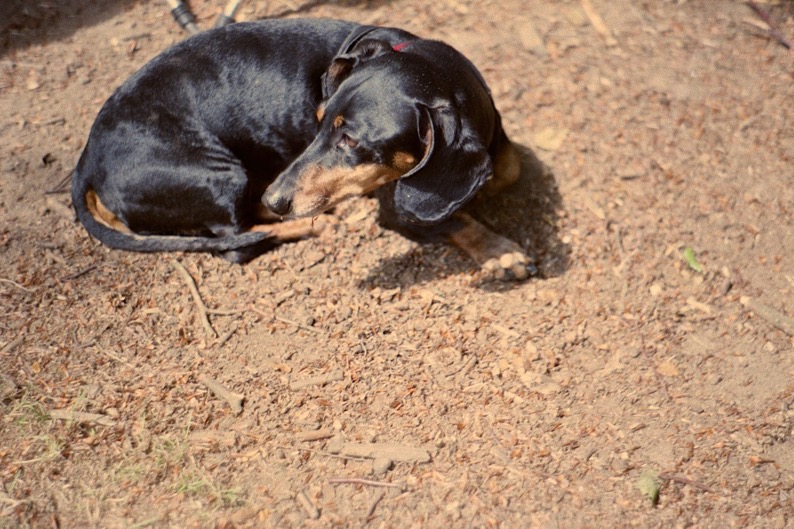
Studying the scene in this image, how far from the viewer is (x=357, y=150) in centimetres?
366

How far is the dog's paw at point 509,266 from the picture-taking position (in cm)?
425

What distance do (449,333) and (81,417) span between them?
1.93 m

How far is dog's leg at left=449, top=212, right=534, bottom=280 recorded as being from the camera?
4.26 m

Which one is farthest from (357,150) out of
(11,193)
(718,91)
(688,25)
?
(688,25)

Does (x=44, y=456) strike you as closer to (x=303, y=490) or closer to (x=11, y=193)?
(x=303, y=490)

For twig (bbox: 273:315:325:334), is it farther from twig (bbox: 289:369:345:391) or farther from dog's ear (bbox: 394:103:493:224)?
dog's ear (bbox: 394:103:493:224)

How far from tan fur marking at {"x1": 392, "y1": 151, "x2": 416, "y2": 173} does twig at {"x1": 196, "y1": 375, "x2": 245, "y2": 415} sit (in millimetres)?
1431

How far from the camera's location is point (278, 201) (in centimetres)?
372

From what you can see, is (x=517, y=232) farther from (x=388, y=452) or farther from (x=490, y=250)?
(x=388, y=452)

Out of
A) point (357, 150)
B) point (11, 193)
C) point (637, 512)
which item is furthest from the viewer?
point (11, 193)

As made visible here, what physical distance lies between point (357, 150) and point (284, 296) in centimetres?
104

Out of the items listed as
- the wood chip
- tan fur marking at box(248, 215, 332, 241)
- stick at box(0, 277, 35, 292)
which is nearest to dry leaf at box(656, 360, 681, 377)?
the wood chip

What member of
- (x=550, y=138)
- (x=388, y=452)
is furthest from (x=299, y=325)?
Answer: (x=550, y=138)

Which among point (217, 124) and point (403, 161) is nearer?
point (403, 161)
